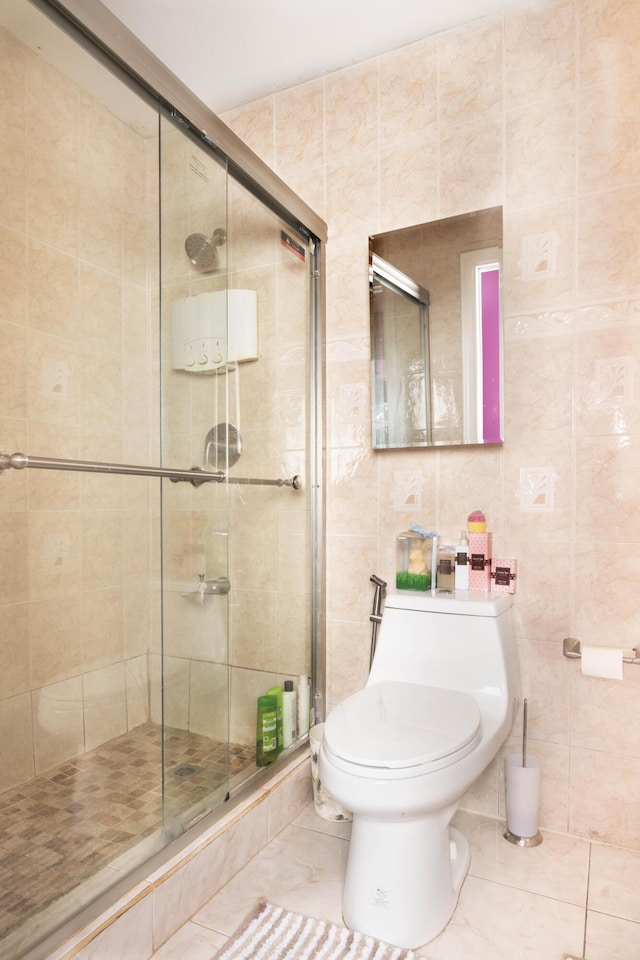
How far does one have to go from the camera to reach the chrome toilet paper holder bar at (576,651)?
162 cm

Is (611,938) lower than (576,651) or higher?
lower

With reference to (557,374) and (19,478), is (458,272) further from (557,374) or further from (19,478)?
(19,478)

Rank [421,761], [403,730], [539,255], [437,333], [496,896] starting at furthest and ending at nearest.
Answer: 1. [437,333]
2. [539,255]
3. [496,896]
4. [403,730]
5. [421,761]

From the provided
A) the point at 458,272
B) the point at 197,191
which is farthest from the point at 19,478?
the point at 458,272

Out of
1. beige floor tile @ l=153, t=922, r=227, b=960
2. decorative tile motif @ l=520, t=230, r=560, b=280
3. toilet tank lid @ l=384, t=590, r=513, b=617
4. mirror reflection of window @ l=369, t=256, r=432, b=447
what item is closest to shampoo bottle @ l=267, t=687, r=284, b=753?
toilet tank lid @ l=384, t=590, r=513, b=617

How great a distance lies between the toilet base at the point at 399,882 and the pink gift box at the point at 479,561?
0.65m

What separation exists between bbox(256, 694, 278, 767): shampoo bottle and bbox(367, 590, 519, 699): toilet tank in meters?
0.33

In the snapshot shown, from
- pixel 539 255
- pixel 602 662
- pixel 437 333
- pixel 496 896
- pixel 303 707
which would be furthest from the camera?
pixel 303 707

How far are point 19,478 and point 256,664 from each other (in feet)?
2.93

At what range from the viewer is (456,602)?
5.55 feet

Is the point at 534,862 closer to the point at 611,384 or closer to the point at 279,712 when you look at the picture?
the point at 279,712

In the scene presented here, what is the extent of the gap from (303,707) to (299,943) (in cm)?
77

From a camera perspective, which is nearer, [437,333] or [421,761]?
[421,761]

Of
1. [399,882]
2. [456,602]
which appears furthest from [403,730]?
[456,602]
